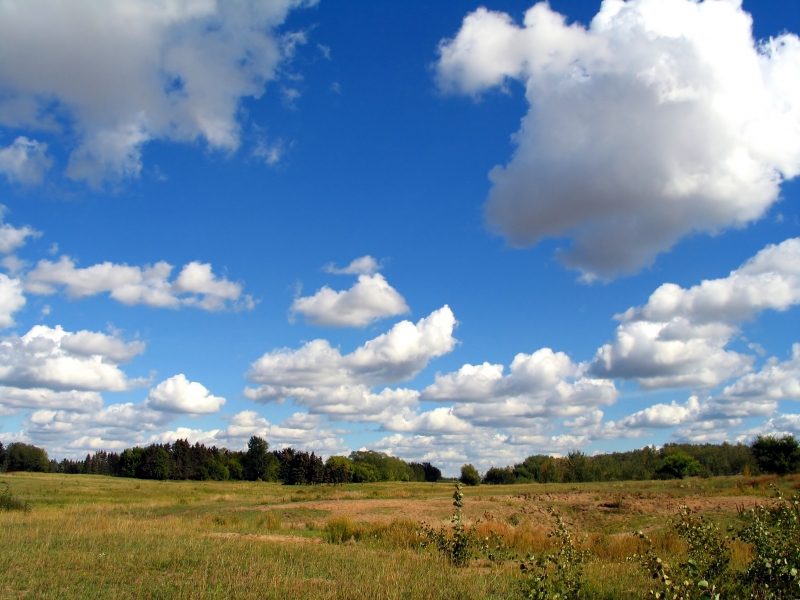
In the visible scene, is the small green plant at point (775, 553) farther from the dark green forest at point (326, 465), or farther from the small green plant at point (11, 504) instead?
the dark green forest at point (326, 465)

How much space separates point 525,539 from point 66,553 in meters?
14.2

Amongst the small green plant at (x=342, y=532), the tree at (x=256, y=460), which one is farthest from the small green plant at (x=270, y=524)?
the tree at (x=256, y=460)

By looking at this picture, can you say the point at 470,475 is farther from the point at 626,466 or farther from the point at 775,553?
the point at 775,553

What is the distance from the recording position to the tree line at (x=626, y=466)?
275 ft

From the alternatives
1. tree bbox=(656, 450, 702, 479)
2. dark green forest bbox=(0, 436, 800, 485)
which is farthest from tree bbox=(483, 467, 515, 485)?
tree bbox=(656, 450, 702, 479)

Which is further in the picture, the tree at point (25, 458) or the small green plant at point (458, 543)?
the tree at point (25, 458)

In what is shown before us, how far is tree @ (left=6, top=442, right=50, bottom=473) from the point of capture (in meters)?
146

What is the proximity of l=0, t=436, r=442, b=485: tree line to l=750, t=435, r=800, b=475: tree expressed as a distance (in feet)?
273

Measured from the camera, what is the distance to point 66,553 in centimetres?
1254

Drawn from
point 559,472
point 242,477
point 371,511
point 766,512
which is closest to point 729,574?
point 766,512

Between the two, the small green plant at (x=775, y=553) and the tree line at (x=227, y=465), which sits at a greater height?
the small green plant at (x=775, y=553)

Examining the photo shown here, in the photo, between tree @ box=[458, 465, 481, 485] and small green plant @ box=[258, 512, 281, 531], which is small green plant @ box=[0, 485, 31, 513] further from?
tree @ box=[458, 465, 481, 485]

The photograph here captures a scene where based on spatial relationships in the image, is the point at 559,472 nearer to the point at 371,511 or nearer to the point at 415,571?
the point at 371,511

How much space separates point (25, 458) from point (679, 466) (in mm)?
157535
